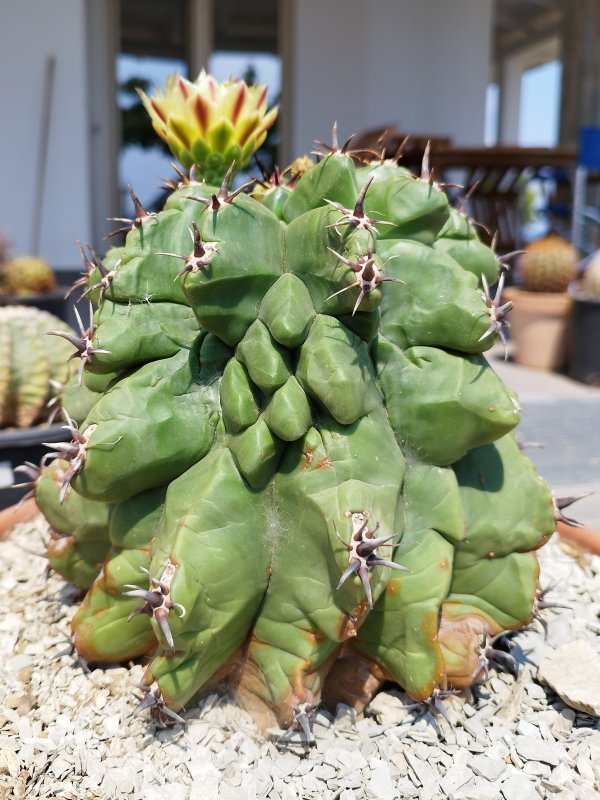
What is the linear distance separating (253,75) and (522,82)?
626 inches

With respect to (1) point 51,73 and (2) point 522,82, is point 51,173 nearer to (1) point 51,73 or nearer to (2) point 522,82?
(1) point 51,73

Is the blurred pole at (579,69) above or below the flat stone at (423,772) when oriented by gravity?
above

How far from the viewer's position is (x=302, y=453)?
3.92 ft

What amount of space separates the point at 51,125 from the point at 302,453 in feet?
20.0

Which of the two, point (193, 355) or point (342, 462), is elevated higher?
point (193, 355)

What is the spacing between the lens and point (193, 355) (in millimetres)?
1316

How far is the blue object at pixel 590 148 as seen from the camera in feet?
21.4

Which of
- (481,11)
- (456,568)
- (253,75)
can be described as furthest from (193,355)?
(481,11)

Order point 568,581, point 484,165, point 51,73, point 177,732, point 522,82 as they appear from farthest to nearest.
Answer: point 522,82
point 484,165
point 51,73
point 568,581
point 177,732

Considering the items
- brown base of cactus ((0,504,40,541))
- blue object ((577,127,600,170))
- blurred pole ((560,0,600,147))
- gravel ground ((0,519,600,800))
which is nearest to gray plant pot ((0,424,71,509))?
brown base of cactus ((0,504,40,541))

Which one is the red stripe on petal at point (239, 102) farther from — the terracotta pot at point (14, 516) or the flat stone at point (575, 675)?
the flat stone at point (575, 675)

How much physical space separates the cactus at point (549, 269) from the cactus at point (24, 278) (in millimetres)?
3503

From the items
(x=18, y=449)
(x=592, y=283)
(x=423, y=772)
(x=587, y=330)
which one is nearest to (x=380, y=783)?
(x=423, y=772)

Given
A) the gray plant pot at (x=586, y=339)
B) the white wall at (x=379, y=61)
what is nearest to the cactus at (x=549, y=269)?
the gray plant pot at (x=586, y=339)
